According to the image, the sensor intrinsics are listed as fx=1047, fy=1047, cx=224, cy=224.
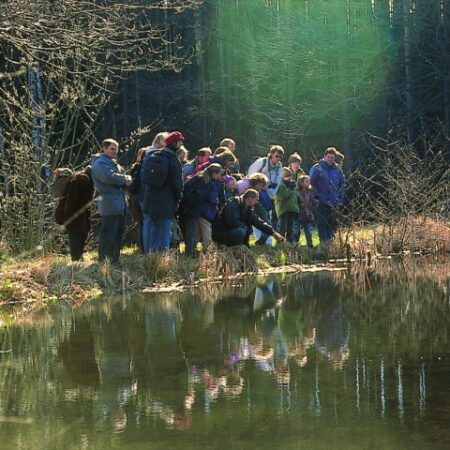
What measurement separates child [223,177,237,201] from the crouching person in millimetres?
579

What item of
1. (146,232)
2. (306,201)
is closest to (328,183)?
(306,201)

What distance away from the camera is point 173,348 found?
852cm

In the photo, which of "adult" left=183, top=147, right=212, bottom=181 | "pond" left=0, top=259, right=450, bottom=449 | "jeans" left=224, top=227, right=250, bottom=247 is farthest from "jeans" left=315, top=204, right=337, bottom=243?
"pond" left=0, top=259, right=450, bottom=449

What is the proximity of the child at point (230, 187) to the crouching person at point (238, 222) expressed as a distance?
1.90ft

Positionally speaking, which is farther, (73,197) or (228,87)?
(228,87)

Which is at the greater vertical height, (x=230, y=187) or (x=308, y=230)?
(x=230, y=187)

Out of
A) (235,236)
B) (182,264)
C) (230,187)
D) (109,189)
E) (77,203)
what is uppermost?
(109,189)

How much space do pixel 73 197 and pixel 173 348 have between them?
5.70 meters

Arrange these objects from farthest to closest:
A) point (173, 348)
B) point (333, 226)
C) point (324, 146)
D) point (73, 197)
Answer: point (324, 146), point (333, 226), point (73, 197), point (173, 348)

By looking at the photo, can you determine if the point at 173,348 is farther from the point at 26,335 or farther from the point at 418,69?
the point at 418,69

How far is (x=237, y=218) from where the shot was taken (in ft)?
48.2

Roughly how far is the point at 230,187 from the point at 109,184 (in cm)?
292

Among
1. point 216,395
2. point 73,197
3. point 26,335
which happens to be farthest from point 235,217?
point 216,395

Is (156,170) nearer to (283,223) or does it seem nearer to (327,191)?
(283,223)
